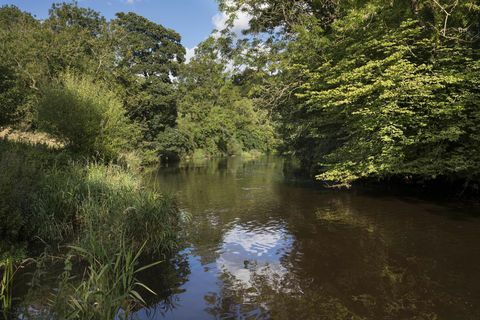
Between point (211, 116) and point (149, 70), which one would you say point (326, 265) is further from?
point (211, 116)

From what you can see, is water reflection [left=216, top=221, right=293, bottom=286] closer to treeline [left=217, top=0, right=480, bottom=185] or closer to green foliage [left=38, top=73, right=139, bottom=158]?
treeline [left=217, top=0, right=480, bottom=185]

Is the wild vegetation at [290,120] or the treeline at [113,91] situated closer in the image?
the wild vegetation at [290,120]

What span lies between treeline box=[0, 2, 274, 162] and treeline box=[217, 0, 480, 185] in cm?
384

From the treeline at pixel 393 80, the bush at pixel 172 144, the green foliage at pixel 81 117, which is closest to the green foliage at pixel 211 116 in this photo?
the bush at pixel 172 144

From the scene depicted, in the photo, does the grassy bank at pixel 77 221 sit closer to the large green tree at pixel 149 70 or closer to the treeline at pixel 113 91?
the treeline at pixel 113 91

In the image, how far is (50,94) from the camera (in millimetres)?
17922

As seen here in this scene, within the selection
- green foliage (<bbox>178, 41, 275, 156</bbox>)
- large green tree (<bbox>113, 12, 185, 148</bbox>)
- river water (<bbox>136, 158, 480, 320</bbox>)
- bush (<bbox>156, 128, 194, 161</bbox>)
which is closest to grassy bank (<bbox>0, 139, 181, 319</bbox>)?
river water (<bbox>136, 158, 480, 320</bbox>)

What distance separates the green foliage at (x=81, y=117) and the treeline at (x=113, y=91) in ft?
0.15

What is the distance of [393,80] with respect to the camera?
43.9ft

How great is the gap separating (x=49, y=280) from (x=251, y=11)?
52.6 feet

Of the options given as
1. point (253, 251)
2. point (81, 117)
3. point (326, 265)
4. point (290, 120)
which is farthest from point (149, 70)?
point (326, 265)

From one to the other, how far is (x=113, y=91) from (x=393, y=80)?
24452 millimetres

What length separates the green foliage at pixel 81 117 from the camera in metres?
17.7

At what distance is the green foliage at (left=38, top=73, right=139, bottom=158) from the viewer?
17719 millimetres
